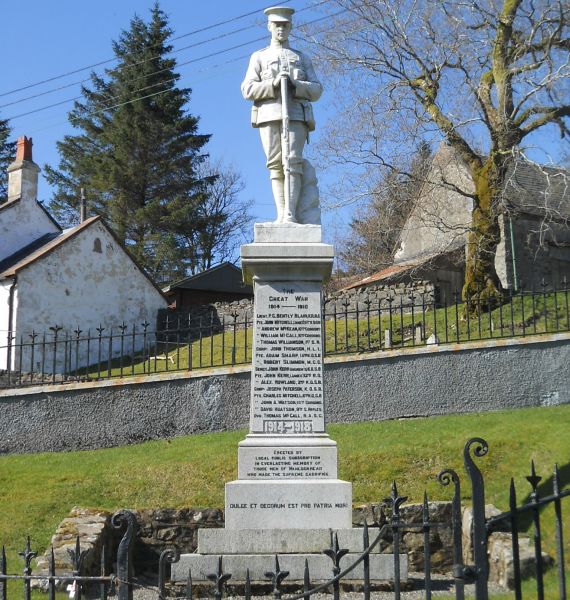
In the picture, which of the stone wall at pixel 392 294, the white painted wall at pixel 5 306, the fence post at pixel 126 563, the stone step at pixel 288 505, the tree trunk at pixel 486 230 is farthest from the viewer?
the white painted wall at pixel 5 306

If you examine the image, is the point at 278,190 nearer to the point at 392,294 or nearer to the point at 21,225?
the point at 392,294

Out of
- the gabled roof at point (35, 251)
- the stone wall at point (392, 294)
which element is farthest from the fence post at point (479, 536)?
the gabled roof at point (35, 251)

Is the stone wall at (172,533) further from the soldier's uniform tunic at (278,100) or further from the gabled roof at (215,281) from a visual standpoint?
the gabled roof at (215,281)

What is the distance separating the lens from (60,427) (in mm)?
14531

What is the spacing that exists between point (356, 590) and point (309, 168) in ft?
13.6

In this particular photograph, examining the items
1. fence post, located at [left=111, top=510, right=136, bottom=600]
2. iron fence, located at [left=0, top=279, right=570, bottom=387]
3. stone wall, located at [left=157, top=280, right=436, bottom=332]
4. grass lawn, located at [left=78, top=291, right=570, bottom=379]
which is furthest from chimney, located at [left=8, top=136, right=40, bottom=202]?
fence post, located at [left=111, top=510, right=136, bottom=600]

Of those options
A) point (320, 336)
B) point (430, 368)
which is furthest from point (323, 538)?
point (430, 368)

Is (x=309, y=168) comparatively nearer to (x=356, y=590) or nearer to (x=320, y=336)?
(x=320, y=336)

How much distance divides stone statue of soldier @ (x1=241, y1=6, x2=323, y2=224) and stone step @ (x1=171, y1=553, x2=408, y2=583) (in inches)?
129

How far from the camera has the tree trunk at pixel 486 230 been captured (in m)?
18.6

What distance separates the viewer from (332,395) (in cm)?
1372

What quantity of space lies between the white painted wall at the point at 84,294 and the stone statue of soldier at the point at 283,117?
48.3 feet

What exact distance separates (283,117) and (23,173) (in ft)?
66.6

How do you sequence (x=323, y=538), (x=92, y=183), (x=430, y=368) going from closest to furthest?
(x=323, y=538) → (x=430, y=368) → (x=92, y=183)
